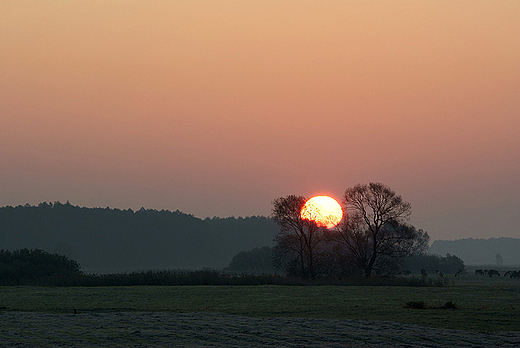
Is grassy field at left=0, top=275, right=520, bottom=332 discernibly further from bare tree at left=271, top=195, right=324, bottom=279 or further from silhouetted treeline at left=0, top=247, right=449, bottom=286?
bare tree at left=271, top=195, right=324, bottom=279

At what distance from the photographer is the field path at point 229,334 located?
1725 cm

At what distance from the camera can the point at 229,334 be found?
1900 cm

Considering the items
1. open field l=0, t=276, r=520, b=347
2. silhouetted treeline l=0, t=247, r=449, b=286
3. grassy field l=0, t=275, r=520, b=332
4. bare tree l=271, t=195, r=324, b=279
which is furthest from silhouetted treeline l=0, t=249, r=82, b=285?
open field l=0, t=276, r=520, b=347

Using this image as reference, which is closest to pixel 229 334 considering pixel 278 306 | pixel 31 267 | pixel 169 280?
pixel 278 306

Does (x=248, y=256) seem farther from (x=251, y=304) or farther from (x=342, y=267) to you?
(x=251, y=304)

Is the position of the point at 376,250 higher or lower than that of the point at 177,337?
higher

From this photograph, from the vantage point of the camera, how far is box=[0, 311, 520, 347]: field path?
17.3 meters

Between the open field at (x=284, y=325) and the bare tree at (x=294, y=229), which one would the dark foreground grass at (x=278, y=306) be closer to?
the open field at (x=284, y=325)

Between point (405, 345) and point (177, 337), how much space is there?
6.53 m

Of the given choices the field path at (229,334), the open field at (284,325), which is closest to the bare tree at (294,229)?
the open field at (284,325)

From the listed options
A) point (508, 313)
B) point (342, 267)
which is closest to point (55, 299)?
point (508, 313)

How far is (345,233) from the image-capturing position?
71438 mm

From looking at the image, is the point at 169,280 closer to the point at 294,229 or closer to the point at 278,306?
the point at 294,229

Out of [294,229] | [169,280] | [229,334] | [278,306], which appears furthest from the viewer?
[294,229]
